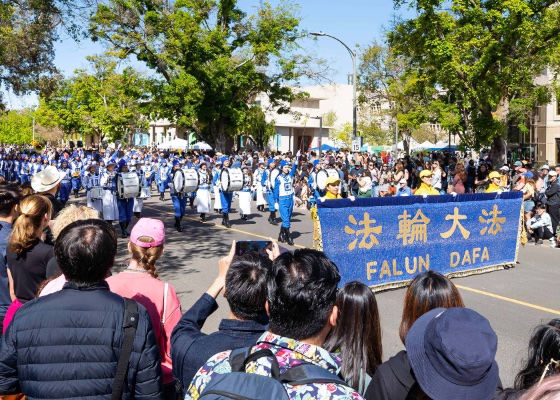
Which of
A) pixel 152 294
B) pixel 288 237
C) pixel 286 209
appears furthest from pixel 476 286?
pixel 152 294

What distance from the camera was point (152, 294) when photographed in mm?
3512

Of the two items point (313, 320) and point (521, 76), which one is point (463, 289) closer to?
point (313, 320)

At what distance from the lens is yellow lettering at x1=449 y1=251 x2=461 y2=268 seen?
32.9 feet

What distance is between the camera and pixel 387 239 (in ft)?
29.9

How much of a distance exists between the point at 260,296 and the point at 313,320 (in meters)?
0.50

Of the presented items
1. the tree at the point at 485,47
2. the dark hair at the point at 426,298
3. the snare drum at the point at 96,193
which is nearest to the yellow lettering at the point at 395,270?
the dark hair at the point at 426,298

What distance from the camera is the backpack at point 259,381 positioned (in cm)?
179

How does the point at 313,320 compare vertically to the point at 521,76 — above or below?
below

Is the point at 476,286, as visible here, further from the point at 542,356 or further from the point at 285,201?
the point at 542,356

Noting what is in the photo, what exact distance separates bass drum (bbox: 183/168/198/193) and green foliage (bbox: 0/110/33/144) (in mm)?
88275

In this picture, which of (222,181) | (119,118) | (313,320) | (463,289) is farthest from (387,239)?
(119,118)

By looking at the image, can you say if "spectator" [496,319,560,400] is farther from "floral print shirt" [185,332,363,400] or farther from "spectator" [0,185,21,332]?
"spectator" [0,185,21,332]

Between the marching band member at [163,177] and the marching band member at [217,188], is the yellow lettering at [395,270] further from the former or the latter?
the marching band member at [163,177]

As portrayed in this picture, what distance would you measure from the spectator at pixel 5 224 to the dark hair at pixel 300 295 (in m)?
2.63
